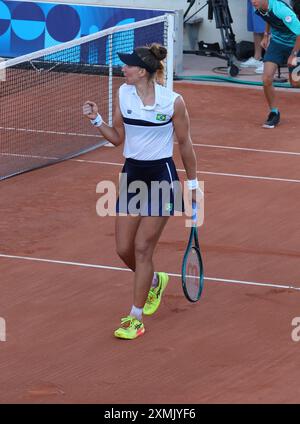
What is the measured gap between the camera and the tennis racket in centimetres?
863

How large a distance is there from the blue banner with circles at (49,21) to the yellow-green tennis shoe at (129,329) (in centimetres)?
1181

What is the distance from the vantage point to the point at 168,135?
8461 millimetres

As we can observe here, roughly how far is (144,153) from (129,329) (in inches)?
53.2

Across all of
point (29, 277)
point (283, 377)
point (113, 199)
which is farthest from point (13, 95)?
point (283, 377)

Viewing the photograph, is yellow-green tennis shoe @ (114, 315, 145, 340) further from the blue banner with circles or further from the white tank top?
the blue banner with circles

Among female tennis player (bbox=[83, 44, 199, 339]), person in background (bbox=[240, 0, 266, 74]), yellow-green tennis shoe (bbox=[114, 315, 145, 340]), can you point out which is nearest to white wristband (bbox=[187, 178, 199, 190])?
female tennis player (bbox=[83, 44, 199, 339])

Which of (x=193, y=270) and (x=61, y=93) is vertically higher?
(x=193, y=270)

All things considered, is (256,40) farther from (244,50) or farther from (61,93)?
(61,93)

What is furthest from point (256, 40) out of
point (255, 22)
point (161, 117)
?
point (161, 117)

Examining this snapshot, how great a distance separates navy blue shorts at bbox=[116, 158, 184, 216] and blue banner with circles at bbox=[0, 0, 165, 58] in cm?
1149

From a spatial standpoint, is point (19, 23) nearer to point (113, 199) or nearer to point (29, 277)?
point (113, 199)

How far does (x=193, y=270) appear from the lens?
8.91 metres

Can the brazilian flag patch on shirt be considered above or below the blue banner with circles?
above
